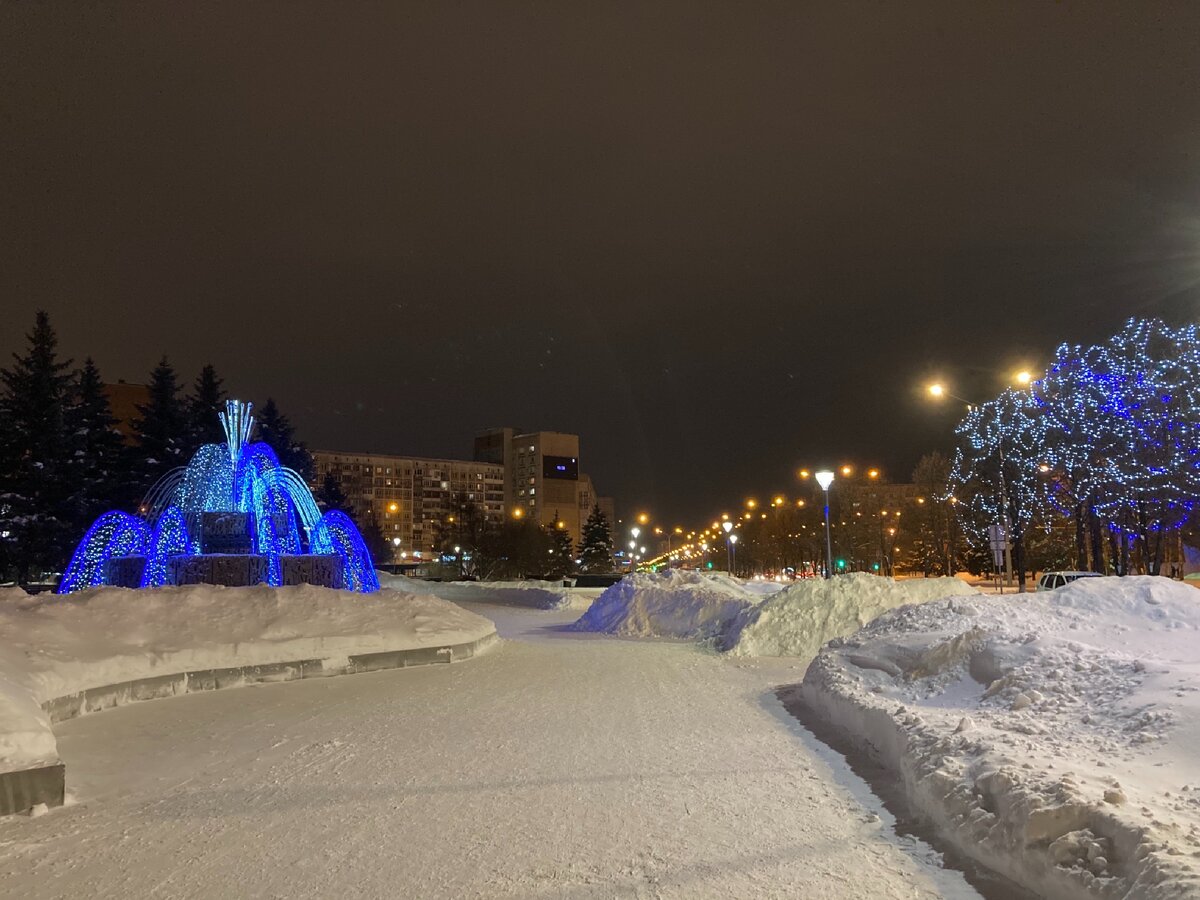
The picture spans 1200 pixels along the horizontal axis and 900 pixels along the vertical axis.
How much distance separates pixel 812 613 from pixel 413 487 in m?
150

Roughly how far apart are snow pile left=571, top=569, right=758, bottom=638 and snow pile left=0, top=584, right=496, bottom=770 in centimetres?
711

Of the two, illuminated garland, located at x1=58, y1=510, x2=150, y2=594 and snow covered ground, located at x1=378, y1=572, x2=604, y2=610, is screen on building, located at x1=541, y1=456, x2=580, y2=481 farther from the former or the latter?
illuminated garland, located at x1=58, y1=510, x2=150, y2=594

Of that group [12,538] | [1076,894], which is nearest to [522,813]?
[1076,894]

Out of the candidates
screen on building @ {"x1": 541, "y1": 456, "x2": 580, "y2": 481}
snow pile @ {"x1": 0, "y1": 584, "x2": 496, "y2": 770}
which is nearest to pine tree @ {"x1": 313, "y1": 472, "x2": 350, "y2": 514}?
snow pile @ {"x1": 0, "y1": 584, "x2": 496, "y2": 770}

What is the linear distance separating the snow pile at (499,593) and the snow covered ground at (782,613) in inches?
488

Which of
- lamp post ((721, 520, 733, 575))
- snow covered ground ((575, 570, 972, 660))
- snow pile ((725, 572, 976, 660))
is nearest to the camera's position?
snow pile ((725, 572, 976, 660))

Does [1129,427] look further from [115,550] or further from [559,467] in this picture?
[559,467]

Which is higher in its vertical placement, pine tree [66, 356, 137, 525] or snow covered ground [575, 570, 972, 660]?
pine tree [66, 356, 137, 525]

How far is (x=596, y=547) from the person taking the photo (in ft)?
268

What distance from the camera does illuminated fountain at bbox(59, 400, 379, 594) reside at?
70.2 feet

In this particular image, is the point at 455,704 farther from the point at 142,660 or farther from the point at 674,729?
the point at 142,660

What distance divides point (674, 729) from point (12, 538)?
39763 millimetres

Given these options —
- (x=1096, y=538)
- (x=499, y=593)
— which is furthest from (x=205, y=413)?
(x=1096, y=538)

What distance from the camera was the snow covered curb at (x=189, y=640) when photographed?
9.76 m
